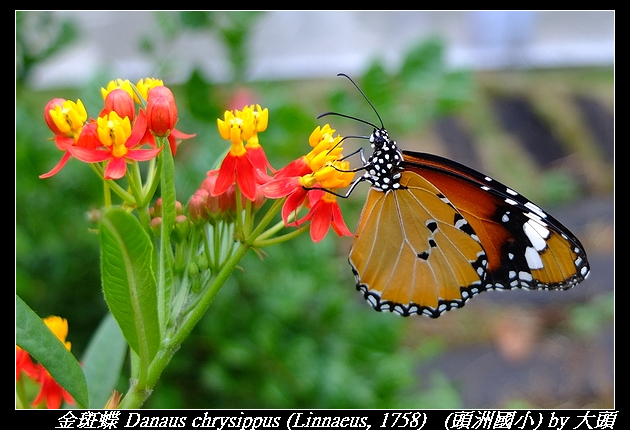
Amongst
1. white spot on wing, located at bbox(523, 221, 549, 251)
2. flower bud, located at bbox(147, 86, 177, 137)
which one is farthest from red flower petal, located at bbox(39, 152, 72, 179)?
white spot on wing, located at bbox(523, 221, 549, 251)

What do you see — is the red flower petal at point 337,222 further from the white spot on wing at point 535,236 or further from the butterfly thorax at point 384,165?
the white spot on wing at point 535,236

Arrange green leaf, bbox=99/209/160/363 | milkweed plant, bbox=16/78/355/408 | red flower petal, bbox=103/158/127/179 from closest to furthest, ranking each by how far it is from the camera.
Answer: green leaf, bbox=99/209/160/363 < milkweed plant, bbox=16/78/355/408 < red flower petal, bbox=103/158/127/179

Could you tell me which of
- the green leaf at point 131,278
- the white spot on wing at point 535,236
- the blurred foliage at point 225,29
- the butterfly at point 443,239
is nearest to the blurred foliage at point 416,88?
the blurred foliage at point 225,29

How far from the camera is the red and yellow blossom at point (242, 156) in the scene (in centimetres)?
112

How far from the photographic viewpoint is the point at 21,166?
2162mm

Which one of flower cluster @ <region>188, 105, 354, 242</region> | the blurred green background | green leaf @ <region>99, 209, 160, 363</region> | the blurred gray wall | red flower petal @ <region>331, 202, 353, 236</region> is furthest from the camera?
the blurred gray wall

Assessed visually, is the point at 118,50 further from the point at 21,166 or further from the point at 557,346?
the point at 557,346

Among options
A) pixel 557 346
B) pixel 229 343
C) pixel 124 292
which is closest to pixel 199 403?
pixel 229 343

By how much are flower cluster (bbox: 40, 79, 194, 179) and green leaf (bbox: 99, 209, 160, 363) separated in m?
0.22

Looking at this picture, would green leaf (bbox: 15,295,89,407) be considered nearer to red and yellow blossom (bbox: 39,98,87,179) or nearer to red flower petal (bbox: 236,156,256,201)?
red and yellow blossom (bbox: 39,98,87,179)

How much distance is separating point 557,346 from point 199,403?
2.73m

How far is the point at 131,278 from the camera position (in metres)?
0.86

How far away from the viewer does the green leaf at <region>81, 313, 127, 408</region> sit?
1255mm

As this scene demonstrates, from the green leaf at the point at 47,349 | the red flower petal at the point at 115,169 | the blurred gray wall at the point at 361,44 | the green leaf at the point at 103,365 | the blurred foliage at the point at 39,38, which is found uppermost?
the blurred gray wall at the point at 361,44
